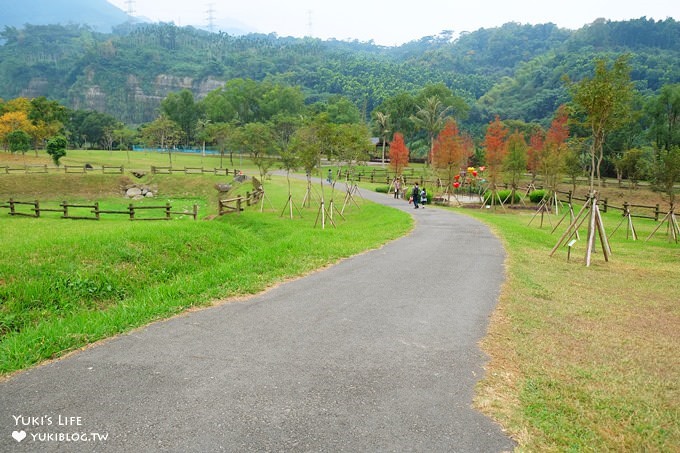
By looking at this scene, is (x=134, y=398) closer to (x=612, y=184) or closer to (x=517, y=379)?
(x=517, y=379)

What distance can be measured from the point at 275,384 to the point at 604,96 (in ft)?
48.7

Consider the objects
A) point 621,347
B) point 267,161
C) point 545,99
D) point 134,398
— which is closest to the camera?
point 134,398

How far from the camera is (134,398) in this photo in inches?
194

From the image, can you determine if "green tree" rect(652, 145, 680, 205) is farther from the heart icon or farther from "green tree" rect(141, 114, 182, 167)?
"green tree" rect(141, 114, 182, 167)

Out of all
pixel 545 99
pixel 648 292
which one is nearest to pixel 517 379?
pixel 648 292

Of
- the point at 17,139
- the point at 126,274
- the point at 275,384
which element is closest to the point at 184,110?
the point at 17,139

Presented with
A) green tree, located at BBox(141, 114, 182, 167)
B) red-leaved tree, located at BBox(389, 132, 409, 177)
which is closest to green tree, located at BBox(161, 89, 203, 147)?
green tree, located at BBox(141, 114, 182, 167)

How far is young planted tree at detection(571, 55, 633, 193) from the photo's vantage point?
48.7 ft

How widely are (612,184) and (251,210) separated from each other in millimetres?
45377

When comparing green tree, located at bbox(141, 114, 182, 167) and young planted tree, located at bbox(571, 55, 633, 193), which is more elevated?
green tree, located at bbox(141, 114, 182, 167)

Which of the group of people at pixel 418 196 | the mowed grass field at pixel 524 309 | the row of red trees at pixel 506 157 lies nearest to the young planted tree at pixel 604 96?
the mowed grass field at pixel 524 309

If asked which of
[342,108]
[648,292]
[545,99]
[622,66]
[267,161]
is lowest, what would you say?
[648,292]

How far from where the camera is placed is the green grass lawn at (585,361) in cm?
450

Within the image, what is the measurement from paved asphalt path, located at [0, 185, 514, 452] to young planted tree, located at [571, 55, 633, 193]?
10.1m
